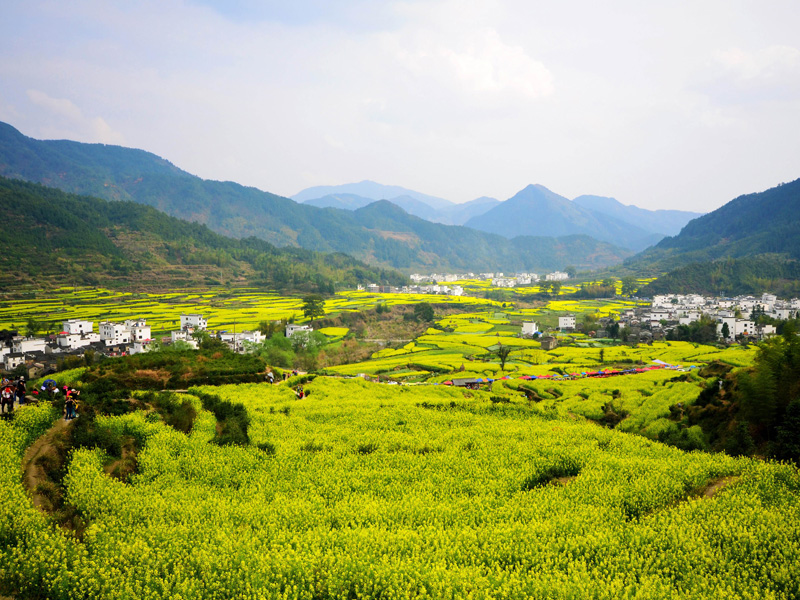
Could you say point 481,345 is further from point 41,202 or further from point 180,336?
point 41,202

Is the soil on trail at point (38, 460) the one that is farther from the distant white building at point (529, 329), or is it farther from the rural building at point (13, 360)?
the distant white building at point (529, 329)

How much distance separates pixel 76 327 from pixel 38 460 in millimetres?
55694

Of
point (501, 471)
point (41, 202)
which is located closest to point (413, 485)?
point (501, 471)

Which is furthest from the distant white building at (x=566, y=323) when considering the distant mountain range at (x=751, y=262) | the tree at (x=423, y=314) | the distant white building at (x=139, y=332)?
the distant white building at (x=139, y=332)

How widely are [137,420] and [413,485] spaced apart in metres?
12.3

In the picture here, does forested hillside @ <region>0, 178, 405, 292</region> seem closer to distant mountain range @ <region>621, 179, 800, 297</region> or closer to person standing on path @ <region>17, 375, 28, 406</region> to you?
person standing on path @ <region>17, 375, 28, 406</region>

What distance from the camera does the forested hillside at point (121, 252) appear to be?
10144 centimetres

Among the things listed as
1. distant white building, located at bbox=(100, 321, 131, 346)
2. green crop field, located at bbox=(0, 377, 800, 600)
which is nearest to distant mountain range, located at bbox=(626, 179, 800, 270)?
distant white building, located at bbox=(100, 321, 131, 346)

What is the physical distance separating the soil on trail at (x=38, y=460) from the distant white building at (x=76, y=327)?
171 feet

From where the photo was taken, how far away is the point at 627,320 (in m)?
83.1

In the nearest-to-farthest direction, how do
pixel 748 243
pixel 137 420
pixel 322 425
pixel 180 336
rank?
pixel 137 420 < pixel 322 425 < pixel 180 336 < pixel 748 243

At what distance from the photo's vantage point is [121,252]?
120 meters

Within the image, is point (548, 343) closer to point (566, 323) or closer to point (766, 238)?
point (566, 323)

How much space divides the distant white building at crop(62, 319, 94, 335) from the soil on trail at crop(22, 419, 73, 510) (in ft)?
171
